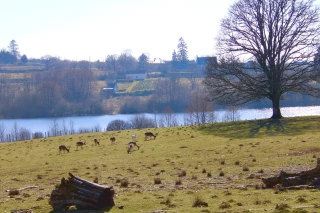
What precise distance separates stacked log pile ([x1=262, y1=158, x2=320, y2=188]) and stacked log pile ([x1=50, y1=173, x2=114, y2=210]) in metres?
5.74

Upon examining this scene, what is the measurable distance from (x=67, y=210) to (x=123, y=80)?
186 metres

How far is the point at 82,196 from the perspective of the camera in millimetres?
13844

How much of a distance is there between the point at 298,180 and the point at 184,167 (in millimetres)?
8900

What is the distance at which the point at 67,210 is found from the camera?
13.9m

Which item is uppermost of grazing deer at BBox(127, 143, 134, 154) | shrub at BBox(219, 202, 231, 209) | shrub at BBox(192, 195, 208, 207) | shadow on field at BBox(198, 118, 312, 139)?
shrub at BBox(219, 202, 231, 209)

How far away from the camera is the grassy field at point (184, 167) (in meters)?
13.8

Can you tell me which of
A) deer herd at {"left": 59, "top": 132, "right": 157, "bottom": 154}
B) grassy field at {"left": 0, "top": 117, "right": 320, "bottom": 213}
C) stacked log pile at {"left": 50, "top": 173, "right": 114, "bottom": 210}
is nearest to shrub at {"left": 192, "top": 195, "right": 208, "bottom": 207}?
grassy field at {"left": 0, "top": 117, "right": 320, "bottom": 213}

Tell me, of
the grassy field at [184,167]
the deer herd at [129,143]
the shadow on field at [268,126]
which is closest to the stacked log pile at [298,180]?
the grassy field at [184,167]

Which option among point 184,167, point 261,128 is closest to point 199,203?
point 184,167

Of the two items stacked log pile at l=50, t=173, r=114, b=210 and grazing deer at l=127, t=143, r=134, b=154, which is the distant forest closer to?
grazing deer at l=127, t=143, r=134, b=154

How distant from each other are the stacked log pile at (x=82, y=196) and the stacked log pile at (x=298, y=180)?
5736 mm

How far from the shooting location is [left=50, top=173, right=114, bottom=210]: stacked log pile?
13.8 m

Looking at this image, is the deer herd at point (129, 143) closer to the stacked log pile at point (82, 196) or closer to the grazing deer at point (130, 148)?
the grazing deer at point (130, 148)

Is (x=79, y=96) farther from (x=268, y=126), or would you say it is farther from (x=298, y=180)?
(x=298, y=180)
